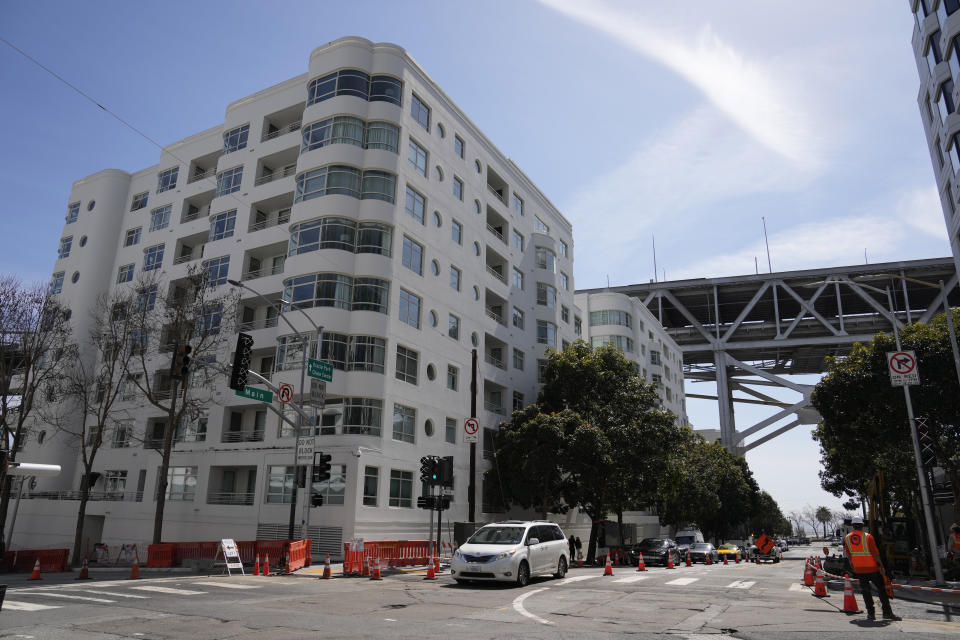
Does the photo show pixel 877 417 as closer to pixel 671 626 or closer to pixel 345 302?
pixel 671 626

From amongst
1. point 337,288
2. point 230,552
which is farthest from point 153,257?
point 230,552

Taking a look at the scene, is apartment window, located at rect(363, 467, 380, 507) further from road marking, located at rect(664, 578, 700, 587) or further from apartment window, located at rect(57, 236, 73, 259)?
apartment window, located at rect(57, 236, 73, 259)

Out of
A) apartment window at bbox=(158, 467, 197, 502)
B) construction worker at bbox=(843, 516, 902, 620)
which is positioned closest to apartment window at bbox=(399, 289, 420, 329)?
apartment window at bbox=(158, 467, 197, 502)

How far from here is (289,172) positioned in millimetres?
40562

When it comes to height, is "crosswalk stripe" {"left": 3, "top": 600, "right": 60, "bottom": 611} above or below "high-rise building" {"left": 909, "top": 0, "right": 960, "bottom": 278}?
below

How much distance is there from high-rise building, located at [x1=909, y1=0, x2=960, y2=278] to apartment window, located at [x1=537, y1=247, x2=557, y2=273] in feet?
82.4

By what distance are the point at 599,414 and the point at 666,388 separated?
147 ft

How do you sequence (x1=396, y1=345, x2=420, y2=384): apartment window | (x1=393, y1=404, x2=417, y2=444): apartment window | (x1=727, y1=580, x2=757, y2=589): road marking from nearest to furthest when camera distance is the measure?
(x1=727, y1=580, x2=757, y2=589): road marking < (x1=393, y1=404, x2=417, y2=444): apartment window < (x1=396, y1=345, x2=420, y2=384): apartment window

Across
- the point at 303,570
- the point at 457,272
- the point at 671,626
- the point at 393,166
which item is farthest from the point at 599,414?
the point at 671,626

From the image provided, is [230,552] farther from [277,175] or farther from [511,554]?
[277,175]

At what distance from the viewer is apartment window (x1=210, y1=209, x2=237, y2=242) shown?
4097cm

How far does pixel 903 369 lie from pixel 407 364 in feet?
72.7

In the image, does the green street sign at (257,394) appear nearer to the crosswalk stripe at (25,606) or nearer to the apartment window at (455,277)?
the crosswalk stripe at (25,606)

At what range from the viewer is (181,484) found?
1458 inches
